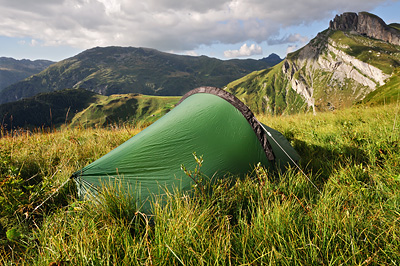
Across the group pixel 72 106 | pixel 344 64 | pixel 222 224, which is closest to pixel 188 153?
pixel 222 224

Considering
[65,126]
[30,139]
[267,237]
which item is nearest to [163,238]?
[267,237]

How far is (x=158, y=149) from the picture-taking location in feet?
11.1

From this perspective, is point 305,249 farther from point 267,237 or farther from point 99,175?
point 99,175

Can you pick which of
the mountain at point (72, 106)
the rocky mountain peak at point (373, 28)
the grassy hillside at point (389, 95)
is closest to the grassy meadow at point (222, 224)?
the grassy hillside at point (389, 95)

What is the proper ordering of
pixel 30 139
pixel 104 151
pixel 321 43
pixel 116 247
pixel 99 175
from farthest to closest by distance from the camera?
pixel 321 43, pixel 30 139, pixel 104 151, pixel 99 175, pixel 116 247

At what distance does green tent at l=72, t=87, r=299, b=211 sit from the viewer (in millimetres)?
3033

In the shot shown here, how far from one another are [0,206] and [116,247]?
2231mm

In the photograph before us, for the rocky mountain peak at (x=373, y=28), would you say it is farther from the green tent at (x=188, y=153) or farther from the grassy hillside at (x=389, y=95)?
the green tent at (x=188, y=153)

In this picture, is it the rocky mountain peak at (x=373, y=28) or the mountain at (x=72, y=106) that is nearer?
the mountain at (x=72, y=106)

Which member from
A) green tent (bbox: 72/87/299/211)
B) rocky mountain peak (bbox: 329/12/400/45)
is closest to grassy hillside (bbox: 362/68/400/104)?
green tent (bbox: 72/87/299/211)

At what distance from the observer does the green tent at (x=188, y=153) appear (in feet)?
9.95

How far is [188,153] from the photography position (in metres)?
3.36

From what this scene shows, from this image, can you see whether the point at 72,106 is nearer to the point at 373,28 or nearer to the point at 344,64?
the point at 344,64

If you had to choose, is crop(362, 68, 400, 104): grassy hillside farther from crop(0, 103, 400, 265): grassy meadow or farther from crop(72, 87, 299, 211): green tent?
crop(0, 103, 400, 265): grassy meadow
